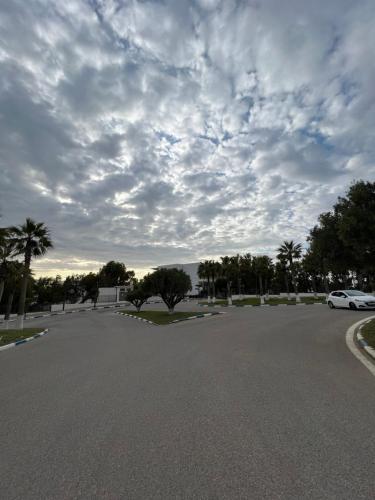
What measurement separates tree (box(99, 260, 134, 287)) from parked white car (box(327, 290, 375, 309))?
7928cm

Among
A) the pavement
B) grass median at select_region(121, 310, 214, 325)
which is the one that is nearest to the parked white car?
grass median at select_region(121, 310, 214, 325)

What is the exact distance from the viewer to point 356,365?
21.3 ft

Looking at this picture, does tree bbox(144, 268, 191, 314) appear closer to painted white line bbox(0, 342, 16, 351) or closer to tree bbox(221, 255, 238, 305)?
painted white line bbox(0, 342, 16, 351)

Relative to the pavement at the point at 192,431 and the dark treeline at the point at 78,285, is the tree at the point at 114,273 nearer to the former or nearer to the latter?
the dark treeline at the point at 78,285

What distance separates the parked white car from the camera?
798 inches

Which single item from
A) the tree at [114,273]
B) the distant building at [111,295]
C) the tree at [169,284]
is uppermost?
the tree at [114,273]

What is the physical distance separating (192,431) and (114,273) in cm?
9601

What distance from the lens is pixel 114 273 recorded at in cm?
9606

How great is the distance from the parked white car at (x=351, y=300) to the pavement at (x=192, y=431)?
1590 cm

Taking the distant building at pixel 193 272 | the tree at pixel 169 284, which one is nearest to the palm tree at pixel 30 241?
the tree at pixel 169 284

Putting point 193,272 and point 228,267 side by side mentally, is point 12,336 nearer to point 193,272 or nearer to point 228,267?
point 228,267

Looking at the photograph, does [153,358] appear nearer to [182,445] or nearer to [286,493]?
[182,445]

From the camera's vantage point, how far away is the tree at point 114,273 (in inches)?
3713

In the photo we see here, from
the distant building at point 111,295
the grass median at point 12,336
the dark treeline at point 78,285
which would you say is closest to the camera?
the grass median at point 12,336
